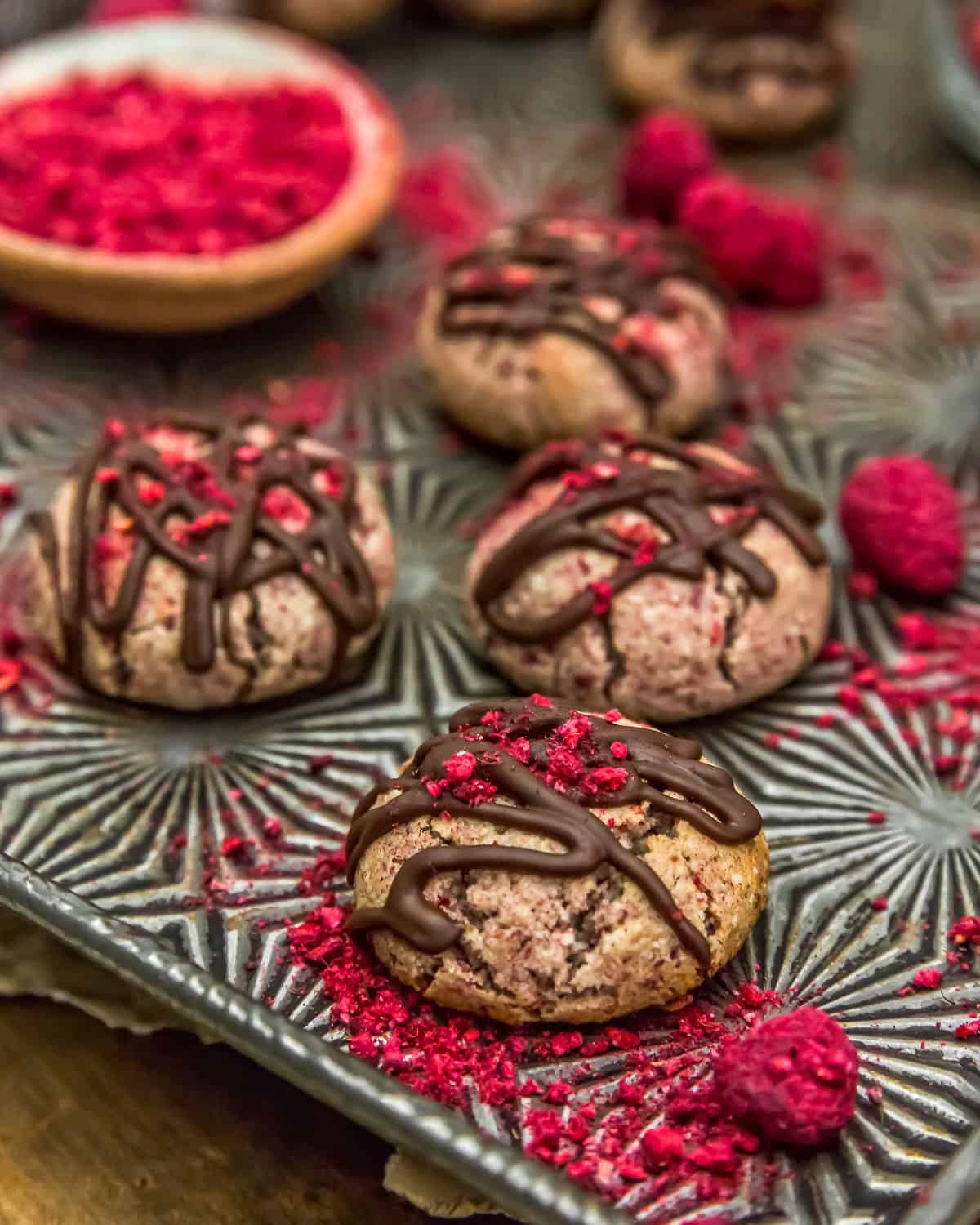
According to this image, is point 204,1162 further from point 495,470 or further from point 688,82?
point 688,82

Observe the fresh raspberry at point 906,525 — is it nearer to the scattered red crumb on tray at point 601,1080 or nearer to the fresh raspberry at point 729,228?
the fresh raspberry at point 729,228

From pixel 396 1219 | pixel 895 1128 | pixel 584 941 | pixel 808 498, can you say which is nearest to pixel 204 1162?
pixel 396 1219

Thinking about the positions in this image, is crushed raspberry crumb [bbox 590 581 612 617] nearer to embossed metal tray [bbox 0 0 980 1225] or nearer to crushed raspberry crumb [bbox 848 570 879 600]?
→ embossed metal tray [bbox 0 0 980 1225]

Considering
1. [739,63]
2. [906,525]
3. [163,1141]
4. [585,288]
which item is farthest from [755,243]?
[163,1141]

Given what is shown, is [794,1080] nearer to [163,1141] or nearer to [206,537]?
[163,1141]

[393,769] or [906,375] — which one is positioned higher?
[906,375]

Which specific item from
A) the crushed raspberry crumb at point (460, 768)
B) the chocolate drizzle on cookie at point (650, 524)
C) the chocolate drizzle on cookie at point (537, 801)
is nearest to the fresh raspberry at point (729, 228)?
the chocolate drizzle on cookie at point (650, 524)
